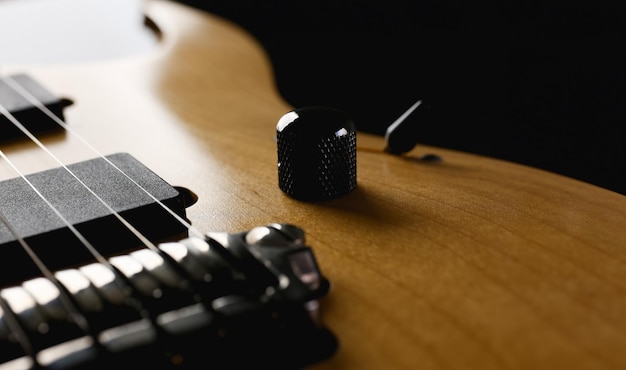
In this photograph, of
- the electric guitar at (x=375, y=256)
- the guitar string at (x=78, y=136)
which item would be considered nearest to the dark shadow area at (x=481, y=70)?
the electric guitar at (x=375, y=256)

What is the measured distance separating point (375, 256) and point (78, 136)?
22.2 inches

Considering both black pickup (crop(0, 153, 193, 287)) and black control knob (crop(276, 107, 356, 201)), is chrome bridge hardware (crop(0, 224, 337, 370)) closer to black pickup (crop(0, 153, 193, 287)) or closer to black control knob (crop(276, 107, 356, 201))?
black pickup (crop(0, 153, 193, 287))

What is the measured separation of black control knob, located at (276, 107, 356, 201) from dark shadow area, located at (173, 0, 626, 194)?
0.35m

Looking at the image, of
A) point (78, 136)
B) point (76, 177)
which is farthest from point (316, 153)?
point (78, 136)

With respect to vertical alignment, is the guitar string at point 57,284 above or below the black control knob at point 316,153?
below

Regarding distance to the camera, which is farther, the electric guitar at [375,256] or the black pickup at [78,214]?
the black pickup at [78,214]

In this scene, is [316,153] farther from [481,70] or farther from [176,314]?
[481,70]

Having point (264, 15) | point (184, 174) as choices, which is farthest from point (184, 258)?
point (264, 15)

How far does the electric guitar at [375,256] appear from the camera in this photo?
488 mm

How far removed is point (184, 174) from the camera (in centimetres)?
86

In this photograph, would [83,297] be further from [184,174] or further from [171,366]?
[184,174]

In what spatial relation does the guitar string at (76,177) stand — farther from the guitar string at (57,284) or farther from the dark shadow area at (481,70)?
the dark shadow area at (481,70)

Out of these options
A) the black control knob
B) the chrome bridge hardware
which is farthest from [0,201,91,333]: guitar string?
the black control knob

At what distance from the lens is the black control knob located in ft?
2.46
